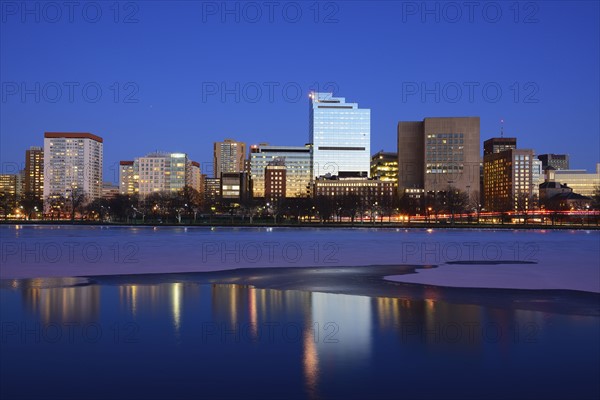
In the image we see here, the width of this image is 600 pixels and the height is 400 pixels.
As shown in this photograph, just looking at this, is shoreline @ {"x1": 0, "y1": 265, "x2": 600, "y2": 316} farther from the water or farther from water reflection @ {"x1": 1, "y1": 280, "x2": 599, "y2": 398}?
water reflection @ {"x1": 1, "y1": 280, "x2": 599, "y2": 398}

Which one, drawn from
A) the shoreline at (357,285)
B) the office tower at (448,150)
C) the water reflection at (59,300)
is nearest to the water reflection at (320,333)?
the water reflection at (59,300)

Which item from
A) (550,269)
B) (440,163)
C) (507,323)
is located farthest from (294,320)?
(440,163)

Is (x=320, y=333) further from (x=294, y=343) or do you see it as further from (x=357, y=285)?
(x=357, y=285)

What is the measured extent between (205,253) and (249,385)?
826 inches

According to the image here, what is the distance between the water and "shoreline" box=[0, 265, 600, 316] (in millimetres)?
112

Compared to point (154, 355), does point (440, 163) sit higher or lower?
higher

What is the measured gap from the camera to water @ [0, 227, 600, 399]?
730 centimetres

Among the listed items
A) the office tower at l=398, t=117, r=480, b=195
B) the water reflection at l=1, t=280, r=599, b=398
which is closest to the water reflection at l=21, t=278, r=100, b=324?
the water reflection at l=1, t=280, r=599, b=398

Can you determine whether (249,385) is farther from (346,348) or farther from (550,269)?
(550,269)

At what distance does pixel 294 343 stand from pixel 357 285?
704cm

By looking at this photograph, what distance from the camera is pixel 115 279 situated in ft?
56.6

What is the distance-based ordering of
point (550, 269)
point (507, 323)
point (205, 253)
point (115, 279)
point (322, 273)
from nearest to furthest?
point (507, 323), point (115, 279), point (322, 273), point (550, 269), point (205, 253)

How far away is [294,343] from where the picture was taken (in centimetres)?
945

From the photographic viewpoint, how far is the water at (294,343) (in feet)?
24.0
